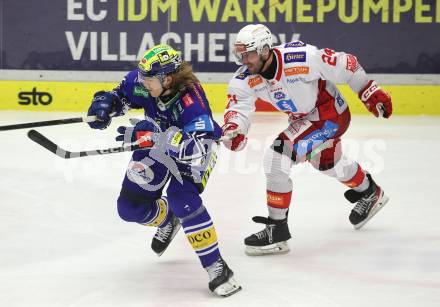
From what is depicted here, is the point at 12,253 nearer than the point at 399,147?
Yes

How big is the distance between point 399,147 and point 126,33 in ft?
10.7

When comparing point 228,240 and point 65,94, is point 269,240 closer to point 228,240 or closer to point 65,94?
point 228,240

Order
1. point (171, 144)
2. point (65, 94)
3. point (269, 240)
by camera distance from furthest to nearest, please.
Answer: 1. point (65, 94)
2. point (269, 240)
3. point (171, 144)

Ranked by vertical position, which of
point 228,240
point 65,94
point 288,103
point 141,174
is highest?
point 288,103

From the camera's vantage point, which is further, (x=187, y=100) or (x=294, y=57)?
(x=294, y=57)

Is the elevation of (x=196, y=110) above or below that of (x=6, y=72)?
above

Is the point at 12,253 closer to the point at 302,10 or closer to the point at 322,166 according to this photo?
the point at 322,166

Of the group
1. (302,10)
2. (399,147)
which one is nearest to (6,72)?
(302,10)

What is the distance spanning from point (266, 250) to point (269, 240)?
2.1 inches

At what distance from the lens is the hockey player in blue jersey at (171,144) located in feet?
12.3

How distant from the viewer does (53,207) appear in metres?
5.40

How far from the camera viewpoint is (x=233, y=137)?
4406 millimetres

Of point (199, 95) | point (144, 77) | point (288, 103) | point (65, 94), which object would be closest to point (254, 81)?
point (288, 103)

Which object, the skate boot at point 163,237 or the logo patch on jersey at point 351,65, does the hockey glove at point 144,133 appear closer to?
the skate boot at point 163,237
